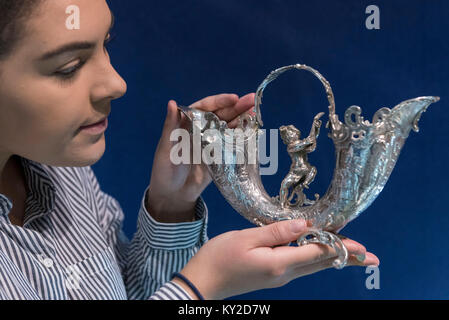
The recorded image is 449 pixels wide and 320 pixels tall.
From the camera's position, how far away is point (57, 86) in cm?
72

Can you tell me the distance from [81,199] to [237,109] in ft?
1.05

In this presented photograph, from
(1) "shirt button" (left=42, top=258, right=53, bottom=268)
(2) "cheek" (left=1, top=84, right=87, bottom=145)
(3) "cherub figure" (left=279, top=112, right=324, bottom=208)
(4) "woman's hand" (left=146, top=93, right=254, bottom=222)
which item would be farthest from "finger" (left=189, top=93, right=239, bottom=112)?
(1) "shirt button" (left=42, top=258, right=53, bottom=268)

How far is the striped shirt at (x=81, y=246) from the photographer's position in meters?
0.80

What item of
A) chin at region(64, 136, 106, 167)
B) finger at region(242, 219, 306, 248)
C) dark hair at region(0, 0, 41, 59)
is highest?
dark hair at region(0, 0, 41, 59)

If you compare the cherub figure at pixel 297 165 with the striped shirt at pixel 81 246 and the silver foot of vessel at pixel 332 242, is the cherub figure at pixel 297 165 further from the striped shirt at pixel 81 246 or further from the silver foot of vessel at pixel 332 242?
the striped shirt at pixel 81 246

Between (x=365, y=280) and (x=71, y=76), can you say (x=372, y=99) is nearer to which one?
(x=365, y=280)

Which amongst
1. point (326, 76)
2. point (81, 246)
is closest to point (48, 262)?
point (81, 246)

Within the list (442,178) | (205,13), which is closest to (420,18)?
(442,178)

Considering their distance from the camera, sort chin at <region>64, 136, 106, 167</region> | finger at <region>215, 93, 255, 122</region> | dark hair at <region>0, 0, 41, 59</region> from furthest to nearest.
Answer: finger at <region>215, 93, 255, 122</region> → chin at <region>64, 136, 106, 167</region> → dark hair at <region>0, 0, 41, 59</region>

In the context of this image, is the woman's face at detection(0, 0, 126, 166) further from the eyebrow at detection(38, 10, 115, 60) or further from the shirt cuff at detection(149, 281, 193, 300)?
the shirt cuff at detection(149, 281, 193, 300)

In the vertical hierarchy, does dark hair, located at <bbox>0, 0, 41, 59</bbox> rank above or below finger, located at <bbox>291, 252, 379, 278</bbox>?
above

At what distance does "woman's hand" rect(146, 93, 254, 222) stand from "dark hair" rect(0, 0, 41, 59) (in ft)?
0.90

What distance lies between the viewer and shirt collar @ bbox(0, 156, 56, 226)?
904 mm

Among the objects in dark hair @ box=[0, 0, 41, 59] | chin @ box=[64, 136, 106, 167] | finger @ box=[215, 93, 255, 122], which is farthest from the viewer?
finger @ box=[215, 93, 255, 122]
